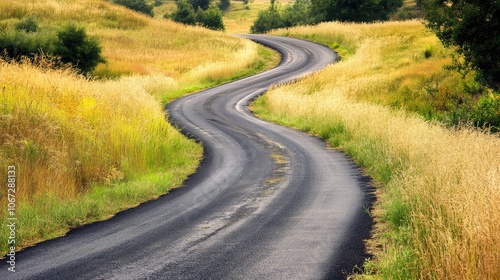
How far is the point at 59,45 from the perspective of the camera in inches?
1130

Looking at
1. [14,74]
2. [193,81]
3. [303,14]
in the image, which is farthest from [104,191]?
[303,14]

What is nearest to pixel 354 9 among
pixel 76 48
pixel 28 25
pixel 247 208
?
pixel 28 25

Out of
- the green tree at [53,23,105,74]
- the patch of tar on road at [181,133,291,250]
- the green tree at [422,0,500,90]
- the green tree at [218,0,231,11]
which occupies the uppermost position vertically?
the green tree at [218,0,231,11]

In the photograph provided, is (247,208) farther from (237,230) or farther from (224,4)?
(224,4)

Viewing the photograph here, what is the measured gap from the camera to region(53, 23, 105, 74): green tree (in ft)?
94.2

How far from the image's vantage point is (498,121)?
17.5 meters

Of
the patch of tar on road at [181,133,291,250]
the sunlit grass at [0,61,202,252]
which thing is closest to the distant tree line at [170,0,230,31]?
the sunlit grass at [0,61,202,252]

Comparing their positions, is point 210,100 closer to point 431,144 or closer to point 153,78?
point 153,78

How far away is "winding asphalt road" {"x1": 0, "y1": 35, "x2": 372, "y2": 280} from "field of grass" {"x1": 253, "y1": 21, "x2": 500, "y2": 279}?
0.67 m

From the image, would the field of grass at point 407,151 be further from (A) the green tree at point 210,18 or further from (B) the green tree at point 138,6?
(B) the green tree at point 138,6

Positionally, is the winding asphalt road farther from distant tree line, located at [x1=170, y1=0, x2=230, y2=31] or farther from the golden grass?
distant tree line, located at [x1=170, y1=0, x2=230, y2=31]

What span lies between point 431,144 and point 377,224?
3308mm

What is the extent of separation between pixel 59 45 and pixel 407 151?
22572mm

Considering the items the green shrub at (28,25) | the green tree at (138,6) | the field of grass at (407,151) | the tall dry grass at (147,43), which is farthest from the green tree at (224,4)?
the green shrub at (28,25)
